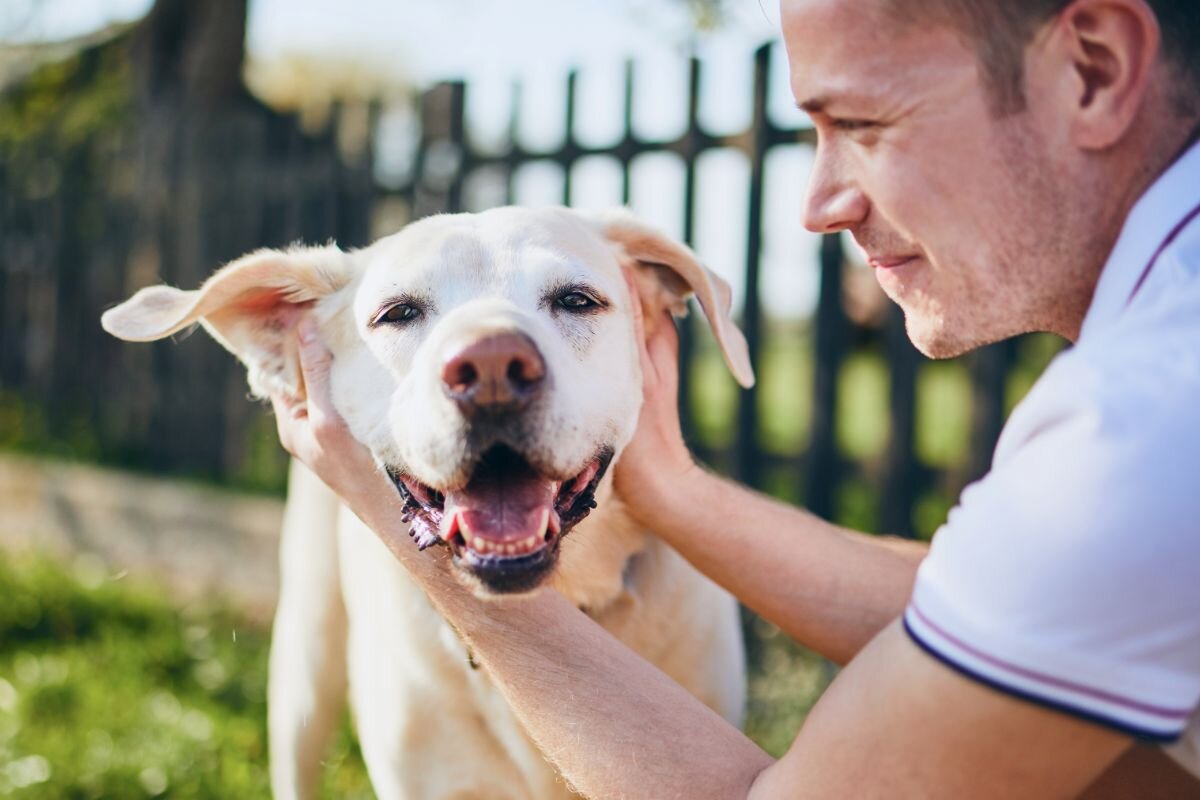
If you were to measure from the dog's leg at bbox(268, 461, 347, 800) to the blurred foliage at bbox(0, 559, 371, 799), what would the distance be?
8.9 inches

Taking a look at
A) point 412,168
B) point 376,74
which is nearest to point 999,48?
point 412,168

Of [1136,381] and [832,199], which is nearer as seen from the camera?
[1136,381]

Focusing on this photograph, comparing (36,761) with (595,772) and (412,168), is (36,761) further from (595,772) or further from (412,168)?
(412,168)

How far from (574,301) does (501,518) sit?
54 cm

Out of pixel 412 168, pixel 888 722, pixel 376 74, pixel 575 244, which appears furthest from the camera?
pixel 376 74

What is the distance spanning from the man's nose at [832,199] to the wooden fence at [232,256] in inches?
101

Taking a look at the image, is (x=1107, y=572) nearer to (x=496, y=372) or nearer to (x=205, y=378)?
(x=496, y=372)

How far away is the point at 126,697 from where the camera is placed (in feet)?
14.0

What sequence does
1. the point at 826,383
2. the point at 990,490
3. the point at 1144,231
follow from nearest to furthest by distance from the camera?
the point at 990,490 < the point at 1144,231 < the point at 826,383

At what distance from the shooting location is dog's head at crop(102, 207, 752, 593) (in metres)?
1.95

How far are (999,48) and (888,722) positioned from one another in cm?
100

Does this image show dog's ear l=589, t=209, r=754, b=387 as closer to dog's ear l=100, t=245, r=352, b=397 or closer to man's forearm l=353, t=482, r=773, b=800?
dog's ear l=100, t=245, r=352, b=397

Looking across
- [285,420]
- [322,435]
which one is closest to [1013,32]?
[322,435]

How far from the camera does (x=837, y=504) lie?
510 centimetres
